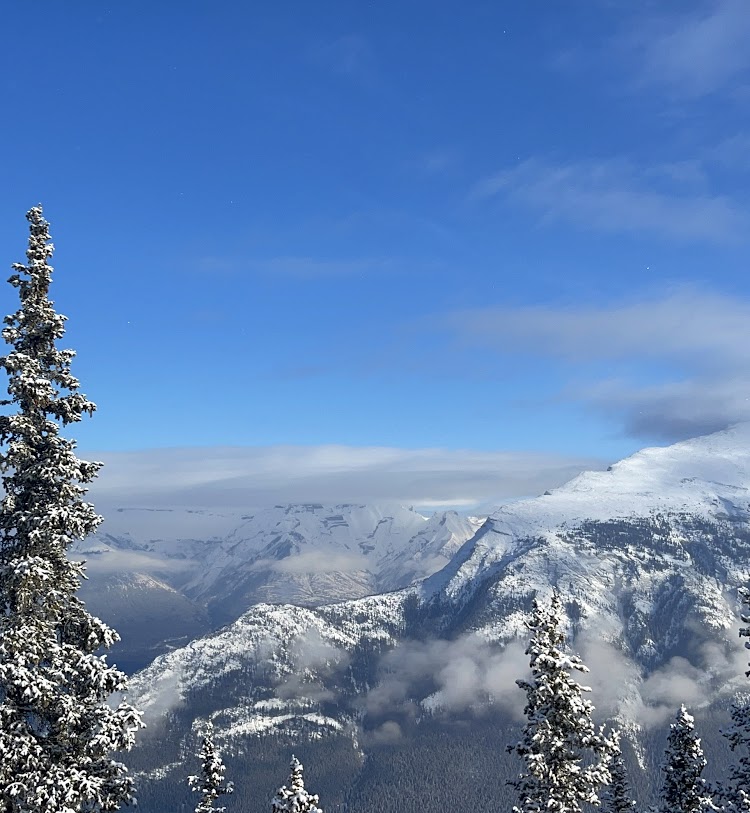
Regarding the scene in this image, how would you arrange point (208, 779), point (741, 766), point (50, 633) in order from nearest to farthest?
point (50, 633)
point (741, 766)
point (208, 779)

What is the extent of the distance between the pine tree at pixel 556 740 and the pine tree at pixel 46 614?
15.3 metres

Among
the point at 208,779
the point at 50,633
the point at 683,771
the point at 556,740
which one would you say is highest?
the point at 50,633

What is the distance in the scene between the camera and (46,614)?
77.8 feet

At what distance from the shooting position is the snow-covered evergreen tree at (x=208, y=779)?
134ft

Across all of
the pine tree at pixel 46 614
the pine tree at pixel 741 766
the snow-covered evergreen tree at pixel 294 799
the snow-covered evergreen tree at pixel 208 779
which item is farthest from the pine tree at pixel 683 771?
the pine tree at pixel 46 614

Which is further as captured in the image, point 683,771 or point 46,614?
point 683,771

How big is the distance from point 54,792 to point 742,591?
26.4m

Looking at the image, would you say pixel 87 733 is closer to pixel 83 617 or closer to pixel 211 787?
pixel 83 617

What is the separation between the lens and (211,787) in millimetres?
41312

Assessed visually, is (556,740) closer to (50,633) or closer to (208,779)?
(50,633)

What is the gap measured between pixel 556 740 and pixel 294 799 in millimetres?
14188

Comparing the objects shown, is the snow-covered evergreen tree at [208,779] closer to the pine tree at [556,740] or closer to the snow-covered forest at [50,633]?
the snow-covered forest at [50,633]

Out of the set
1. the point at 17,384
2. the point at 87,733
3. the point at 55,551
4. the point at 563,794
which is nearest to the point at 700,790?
the point at 563,794

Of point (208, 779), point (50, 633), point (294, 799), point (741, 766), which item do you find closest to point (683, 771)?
point (741, 766)
